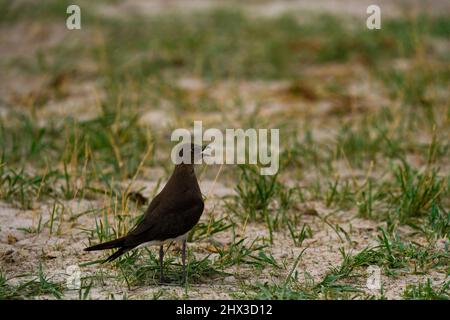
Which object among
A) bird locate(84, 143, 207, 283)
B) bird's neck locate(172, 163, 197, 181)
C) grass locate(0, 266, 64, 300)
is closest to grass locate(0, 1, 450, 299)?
grass locate(0, 266, 64, 300)

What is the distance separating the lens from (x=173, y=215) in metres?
3.70

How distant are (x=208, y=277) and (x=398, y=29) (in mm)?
5934

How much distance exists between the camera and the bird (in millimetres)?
3566

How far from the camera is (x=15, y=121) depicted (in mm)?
6469

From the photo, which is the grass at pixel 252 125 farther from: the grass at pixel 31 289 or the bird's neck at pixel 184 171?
the bird's neck at pixel 184 171

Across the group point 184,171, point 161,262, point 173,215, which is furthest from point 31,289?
point 184,171

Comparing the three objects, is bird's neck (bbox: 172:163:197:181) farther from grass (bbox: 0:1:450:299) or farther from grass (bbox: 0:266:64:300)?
A: grass (bbox: 0:266:64:300)

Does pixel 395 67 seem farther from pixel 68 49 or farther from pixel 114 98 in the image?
pixel 68 49

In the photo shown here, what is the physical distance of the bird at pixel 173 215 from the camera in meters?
3.57

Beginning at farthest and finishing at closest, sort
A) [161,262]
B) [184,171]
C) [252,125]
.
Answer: [252,125] < [184,171] < [161,262]

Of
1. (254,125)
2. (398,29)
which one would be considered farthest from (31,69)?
(398,29)

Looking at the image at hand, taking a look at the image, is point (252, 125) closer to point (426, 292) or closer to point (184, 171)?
point (184, 171)

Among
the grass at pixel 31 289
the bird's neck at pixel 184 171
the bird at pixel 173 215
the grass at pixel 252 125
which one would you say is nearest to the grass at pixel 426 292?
the grass at pixel 252 125

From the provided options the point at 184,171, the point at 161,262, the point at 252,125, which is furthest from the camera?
the point at 252,125
